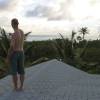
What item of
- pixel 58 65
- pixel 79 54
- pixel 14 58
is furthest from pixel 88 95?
pixel 79 54

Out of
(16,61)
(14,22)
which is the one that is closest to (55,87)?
(16,61)

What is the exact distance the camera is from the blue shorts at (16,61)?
35.7 feet

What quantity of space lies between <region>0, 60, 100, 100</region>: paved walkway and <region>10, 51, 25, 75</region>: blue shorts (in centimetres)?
60

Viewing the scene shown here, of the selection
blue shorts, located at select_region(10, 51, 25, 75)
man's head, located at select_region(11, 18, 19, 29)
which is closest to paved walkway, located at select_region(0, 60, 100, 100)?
blue shorts, located at select_region(10, 51, 25, 75)

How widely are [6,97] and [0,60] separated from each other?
12.1 metres

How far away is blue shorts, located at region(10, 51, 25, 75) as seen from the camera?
35.7 feet

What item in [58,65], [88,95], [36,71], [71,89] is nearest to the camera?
[88,95]

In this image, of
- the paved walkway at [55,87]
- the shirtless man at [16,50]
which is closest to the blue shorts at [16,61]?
the shirtless man at [16,50]

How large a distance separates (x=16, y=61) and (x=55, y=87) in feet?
7.53

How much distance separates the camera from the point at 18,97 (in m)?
10.5

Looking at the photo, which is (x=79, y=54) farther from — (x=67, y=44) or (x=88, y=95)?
(x=88, y=95)

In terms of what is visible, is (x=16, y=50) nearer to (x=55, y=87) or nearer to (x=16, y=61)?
(x=16, y=61)

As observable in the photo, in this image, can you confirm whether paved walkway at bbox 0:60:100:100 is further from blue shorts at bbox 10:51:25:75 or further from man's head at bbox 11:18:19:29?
man's head at bbox 11:18:19:29

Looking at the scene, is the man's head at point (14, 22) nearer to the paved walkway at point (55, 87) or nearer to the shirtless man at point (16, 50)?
the shirtless man at point (16, 50)
